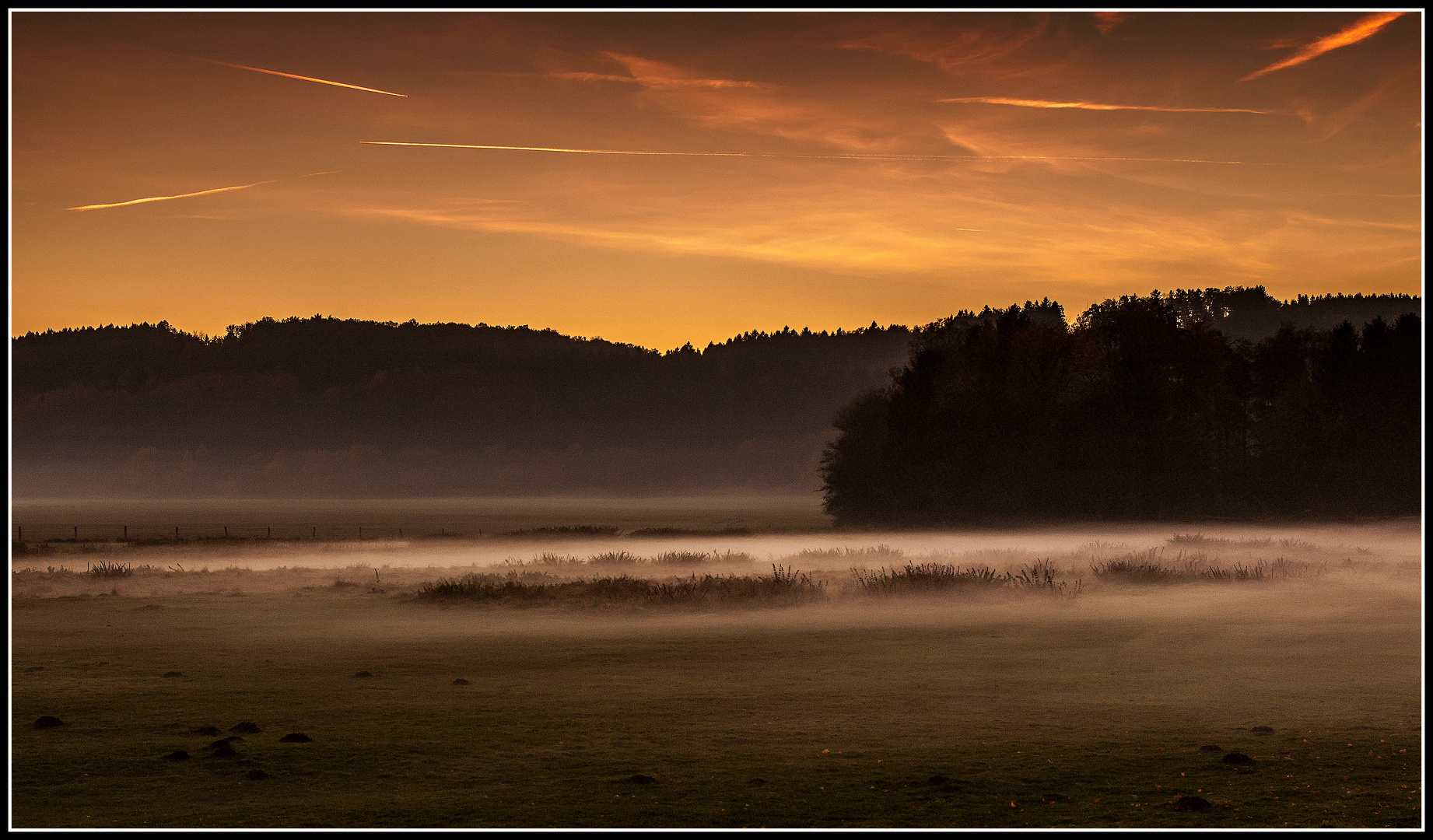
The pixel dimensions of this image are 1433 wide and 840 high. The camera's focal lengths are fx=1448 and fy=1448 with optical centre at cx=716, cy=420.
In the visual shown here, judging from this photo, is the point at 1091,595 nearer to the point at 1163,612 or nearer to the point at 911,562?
the point at 1163,612

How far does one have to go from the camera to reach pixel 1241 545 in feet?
177

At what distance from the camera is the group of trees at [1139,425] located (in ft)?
283

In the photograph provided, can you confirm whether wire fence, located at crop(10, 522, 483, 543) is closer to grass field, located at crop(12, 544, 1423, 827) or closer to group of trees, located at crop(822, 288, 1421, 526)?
group of trees, located at crop(822, 288, 1421, 526)

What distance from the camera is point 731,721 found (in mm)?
15828

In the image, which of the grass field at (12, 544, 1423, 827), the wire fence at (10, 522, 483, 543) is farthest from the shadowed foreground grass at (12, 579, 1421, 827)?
the wire fence at (10, 522, 483, 543)

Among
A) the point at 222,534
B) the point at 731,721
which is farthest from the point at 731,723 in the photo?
the point at 222,534

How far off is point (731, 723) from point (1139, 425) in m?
78.5

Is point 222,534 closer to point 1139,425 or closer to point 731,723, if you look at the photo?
point 1139,425

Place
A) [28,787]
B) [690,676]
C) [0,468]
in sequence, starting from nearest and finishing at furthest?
[0,468], [28,787], [690,676]

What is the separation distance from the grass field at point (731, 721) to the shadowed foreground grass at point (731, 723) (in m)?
0.05

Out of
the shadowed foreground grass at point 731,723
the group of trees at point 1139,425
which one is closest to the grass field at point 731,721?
the shadowed foreground grass at point 731,723

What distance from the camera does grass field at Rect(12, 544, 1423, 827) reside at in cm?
1132

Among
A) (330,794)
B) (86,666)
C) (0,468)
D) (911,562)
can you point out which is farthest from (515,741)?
(911,562)

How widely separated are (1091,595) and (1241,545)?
2118cm
